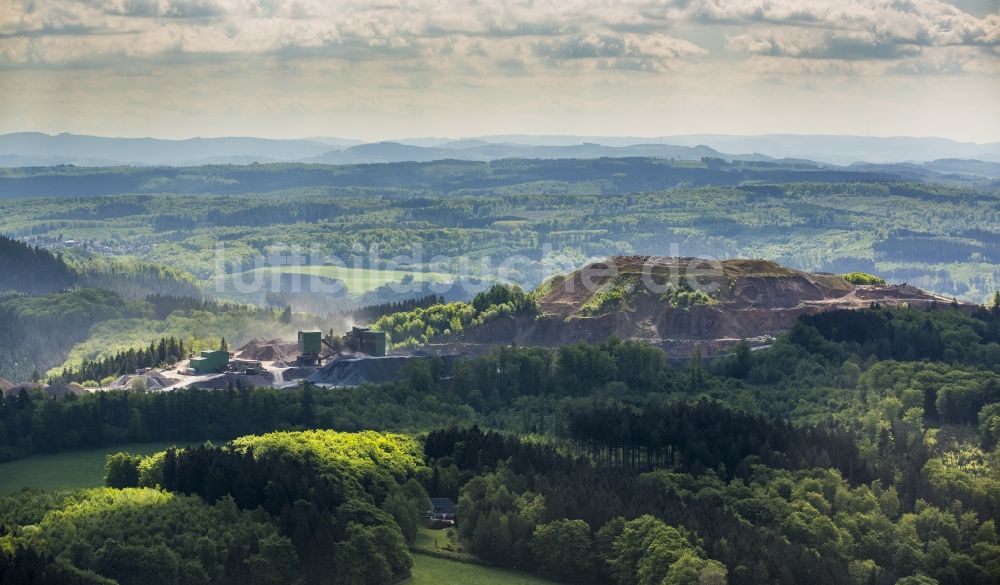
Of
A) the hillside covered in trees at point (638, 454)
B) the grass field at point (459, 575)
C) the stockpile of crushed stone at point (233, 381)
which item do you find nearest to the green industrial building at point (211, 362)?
the stockpile of crushed stone at point (233, 381)

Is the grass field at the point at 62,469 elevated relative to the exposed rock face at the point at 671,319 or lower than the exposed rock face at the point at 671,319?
lower

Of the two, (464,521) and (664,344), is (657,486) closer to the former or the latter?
(464,521)

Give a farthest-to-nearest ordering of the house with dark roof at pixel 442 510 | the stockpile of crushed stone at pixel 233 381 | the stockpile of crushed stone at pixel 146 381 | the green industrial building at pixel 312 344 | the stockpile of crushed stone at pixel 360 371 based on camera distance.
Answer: the green industrial building at pixel 312 344
the stockpile of crushed stone at pixel 146 381
the stockpile of crushed stone at pixel 360 371
the stockpile of crushed stone at pixel 233 381
the house with dark roof at pixel 442 510

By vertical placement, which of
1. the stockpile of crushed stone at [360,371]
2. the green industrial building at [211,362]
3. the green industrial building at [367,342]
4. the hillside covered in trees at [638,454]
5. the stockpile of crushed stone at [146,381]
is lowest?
the stockpile of crushed stone at [146,381]

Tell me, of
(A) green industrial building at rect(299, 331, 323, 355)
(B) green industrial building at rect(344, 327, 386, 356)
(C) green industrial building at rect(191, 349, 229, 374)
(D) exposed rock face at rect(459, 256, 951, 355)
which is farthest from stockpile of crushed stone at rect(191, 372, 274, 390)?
(D) exposed rock face at rect(459, 256, 951, 355)

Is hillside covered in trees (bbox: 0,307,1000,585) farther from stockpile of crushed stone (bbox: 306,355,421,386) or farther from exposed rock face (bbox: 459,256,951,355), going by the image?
exposed rock face (bbox: 459,256,951,355)

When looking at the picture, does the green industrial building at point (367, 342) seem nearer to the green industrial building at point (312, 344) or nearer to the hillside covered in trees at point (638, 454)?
the green industrial building at point (312, 344)

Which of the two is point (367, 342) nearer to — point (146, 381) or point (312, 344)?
point (312, 344)
